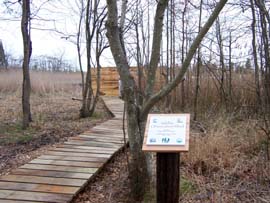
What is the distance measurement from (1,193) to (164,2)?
1922 millimetres

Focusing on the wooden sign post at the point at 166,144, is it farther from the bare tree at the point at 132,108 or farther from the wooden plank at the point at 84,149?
the wooden plank at the point at 84,149

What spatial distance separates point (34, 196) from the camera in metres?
2.58

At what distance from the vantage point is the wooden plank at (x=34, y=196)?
252 centimetres

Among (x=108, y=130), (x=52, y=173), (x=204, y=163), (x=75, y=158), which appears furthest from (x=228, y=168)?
(x=108, y=130)

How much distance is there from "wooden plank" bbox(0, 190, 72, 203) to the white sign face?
79 cm

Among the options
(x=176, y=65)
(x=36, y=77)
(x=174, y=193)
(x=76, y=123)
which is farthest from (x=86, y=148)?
(x=36, y=77)

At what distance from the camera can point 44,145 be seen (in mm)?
4574

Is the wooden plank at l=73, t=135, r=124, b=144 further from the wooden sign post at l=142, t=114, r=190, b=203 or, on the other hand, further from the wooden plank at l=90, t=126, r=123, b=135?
the wooden sign post at l=142, t=114, r=190, b=203

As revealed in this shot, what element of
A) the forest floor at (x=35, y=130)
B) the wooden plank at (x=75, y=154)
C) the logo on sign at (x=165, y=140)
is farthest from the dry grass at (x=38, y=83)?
the logo on sign at (x=165, y=140)

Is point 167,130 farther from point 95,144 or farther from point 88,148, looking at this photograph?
point 95,144

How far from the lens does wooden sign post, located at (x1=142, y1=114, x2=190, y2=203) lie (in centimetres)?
229

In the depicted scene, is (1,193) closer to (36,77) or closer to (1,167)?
(1,167)

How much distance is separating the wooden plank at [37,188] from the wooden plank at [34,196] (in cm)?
7

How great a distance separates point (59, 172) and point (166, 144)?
4.32 ft
